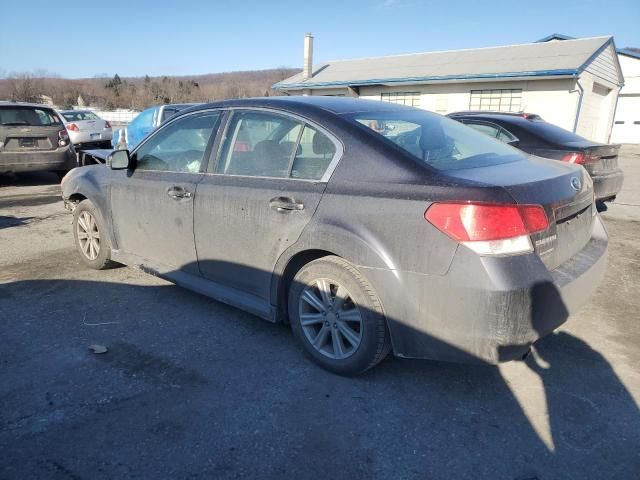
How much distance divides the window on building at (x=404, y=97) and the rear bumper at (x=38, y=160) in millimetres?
14310

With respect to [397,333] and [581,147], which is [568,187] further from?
[581,147]

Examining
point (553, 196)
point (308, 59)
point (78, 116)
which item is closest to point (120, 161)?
point (553, 196)

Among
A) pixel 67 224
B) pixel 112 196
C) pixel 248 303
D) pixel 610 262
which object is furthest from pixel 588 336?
pixel 67 224

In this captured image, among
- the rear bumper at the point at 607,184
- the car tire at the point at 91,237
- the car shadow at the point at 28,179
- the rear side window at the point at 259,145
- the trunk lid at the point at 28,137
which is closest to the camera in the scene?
the rear side window at the point at 259,145

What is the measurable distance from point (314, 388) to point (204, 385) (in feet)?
2.14

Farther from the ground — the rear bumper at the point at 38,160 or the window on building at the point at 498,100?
the window on building at the point at 498,100

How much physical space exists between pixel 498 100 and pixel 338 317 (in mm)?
18227

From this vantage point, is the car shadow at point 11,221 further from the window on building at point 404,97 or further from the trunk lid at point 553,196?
the window on building at point 404,97

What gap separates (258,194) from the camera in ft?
10.2

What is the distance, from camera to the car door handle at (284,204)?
2918 mm

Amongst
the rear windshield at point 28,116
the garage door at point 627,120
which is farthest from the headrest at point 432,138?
the garage door at point 627,120

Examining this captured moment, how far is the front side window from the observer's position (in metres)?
3.64

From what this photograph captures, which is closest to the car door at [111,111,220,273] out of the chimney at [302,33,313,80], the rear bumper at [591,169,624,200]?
the rear bumper at [591,169,624,200]

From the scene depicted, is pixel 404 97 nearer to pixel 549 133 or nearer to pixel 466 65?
pixel 466 65
